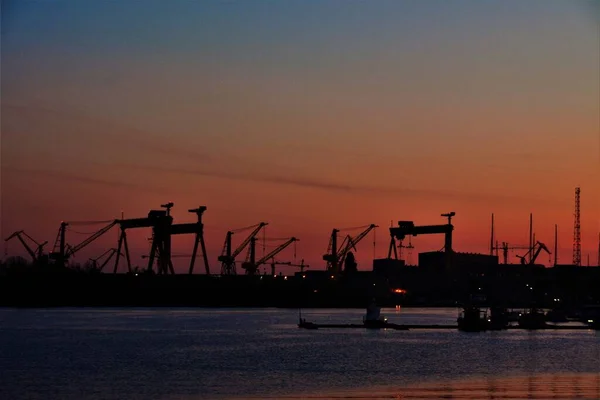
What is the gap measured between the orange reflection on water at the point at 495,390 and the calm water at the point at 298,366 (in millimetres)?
44

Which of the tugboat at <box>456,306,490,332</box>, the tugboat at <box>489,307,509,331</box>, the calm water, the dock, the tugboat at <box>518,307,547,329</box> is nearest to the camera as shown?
the calm water

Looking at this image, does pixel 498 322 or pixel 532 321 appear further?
pixel 532 321

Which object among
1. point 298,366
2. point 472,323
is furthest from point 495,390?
point 472,323

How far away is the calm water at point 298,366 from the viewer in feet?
136

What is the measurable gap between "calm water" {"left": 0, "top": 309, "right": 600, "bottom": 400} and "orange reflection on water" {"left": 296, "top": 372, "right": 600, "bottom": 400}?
0.04 metres

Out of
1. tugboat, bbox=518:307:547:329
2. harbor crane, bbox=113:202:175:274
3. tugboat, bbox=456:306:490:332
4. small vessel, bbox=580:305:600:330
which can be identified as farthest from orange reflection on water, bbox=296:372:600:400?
harbor crane, bbox=113:202:175:274

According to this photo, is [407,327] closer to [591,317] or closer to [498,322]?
[498,322]

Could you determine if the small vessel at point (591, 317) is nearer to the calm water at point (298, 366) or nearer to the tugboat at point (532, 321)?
the tugboat at point (532, 321)

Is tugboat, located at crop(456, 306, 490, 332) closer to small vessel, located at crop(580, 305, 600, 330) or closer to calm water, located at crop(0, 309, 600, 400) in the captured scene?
calm water, located at crop(0, 309, 600, 400)

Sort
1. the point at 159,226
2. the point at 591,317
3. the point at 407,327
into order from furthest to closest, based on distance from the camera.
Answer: the point at 159,226
the point at 591,317
the point at 407,327

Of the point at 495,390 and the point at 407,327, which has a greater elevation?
the point at 407,327

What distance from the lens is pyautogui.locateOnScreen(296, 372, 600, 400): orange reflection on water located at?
3903 centimetres

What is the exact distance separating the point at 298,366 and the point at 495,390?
14.8 meters

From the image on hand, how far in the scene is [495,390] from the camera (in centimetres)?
4169
